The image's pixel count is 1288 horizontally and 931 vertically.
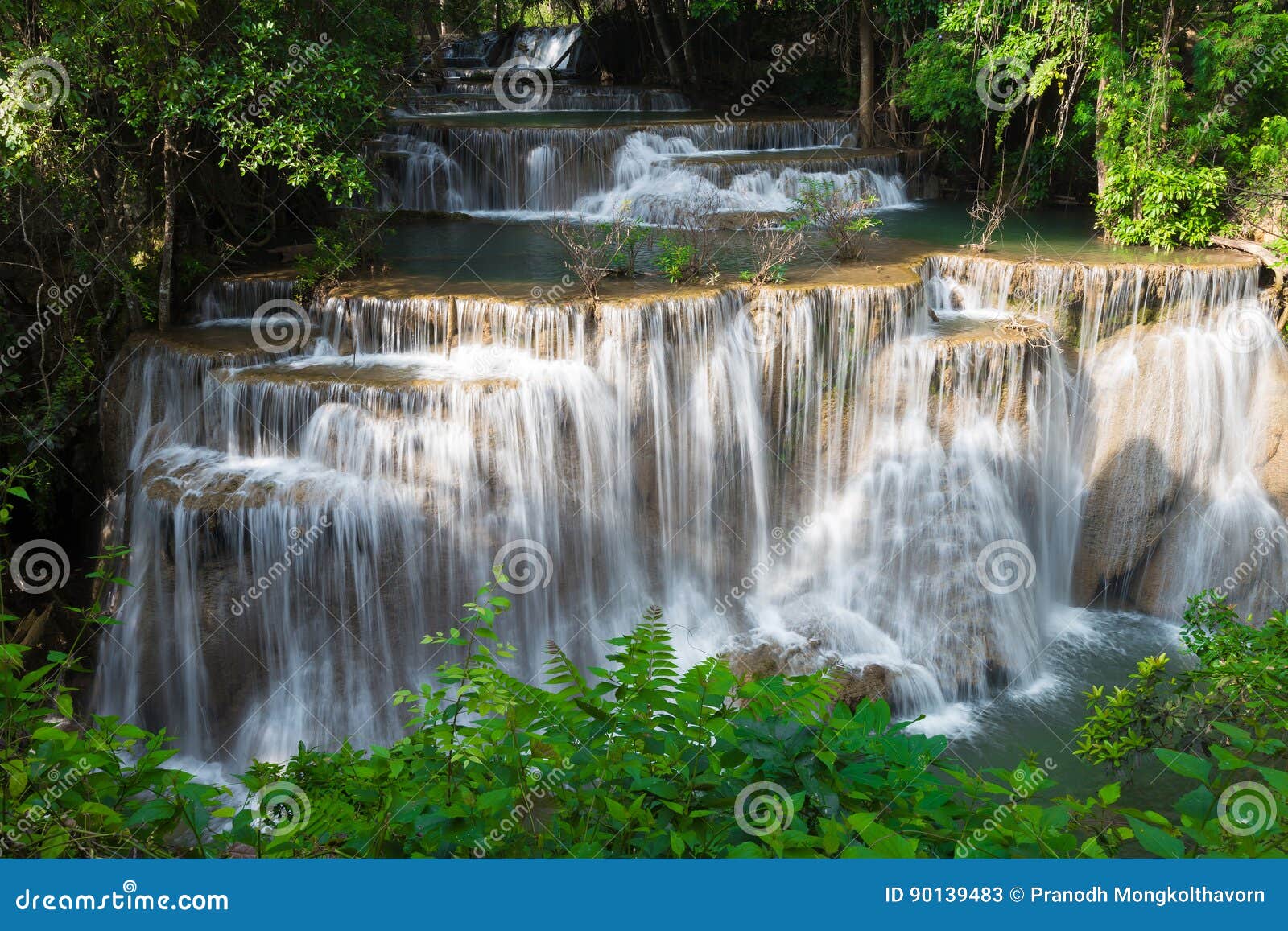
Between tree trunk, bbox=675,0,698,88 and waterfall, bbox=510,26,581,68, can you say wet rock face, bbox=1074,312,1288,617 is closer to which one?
tree trunk, bbox=675,0,698,88

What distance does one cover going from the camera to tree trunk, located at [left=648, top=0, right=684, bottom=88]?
22.4 metres

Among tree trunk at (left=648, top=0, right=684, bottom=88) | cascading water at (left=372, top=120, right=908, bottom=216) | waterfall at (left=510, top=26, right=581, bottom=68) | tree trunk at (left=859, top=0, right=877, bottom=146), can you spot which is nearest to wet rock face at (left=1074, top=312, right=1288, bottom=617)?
cascading water at (left=372, top=120, right=908, bottom=216)

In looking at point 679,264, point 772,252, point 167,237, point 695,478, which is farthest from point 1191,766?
point 167,237

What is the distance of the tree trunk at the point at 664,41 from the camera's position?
22.4 m

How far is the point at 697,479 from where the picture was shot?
9758mm

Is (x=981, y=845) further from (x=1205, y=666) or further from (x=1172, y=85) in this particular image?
(x=1172, y=85)


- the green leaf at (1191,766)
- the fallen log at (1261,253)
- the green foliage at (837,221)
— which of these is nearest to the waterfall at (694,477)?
the fallen log at (1261,253)

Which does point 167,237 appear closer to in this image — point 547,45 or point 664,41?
point 664,41

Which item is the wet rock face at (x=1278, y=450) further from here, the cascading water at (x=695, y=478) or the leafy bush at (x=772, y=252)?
the leafy bush at (x=772, y=252)

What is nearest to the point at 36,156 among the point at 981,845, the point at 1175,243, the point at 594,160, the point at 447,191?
the point at 447,191

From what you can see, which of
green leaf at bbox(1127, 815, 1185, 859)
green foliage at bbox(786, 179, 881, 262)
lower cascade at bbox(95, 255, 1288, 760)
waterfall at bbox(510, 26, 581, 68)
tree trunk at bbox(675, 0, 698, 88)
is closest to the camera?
green leaf at bbox(1127, 815, 1185, 859)

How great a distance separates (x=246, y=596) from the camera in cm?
856

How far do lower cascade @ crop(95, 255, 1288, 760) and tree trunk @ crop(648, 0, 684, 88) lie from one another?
13648 mm

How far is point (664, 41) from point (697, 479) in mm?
15816
